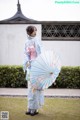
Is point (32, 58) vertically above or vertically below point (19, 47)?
below

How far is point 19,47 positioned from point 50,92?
1.84m

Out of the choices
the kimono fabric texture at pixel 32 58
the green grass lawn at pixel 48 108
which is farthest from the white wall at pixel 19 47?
the kimono fabric texture at pixel 32 58

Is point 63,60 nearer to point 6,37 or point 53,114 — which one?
point 6,37

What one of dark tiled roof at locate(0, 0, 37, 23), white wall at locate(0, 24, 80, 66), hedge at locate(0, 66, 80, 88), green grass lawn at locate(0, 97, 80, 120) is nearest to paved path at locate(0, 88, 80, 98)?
hedge at locate(0, 66, 80, 88)

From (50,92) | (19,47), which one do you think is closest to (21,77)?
(50,92)

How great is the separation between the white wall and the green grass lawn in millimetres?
1544

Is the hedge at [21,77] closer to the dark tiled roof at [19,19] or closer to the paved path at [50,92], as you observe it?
the paved path at [50,92]

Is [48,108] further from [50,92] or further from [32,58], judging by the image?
[50,92]

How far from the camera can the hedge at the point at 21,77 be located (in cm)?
775

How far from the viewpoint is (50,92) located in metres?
7.56

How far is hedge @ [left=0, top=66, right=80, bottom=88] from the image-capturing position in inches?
305

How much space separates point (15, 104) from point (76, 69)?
1.81 metres

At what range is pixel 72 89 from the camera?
7887 mm

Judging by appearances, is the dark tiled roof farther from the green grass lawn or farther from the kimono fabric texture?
the kimono fabric texture
